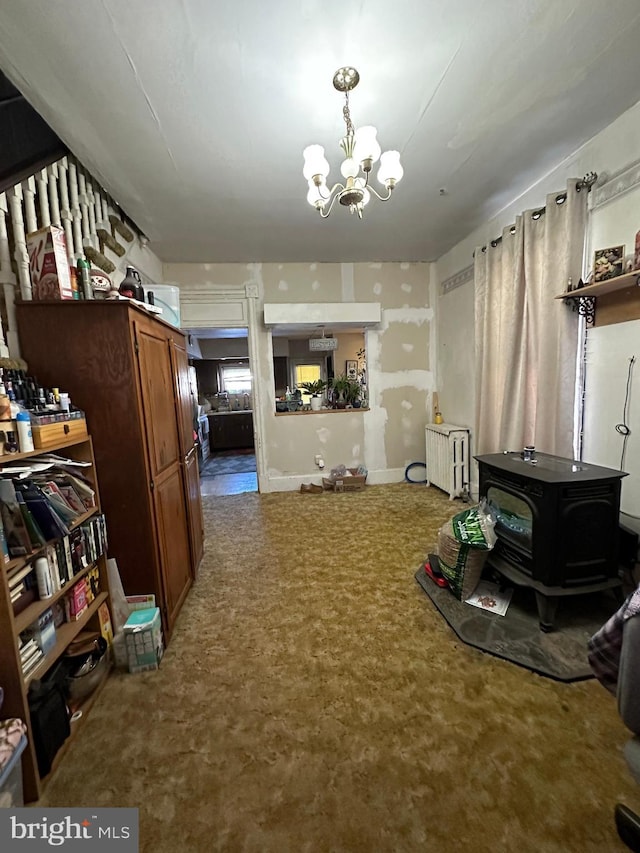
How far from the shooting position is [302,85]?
1607 millimetres

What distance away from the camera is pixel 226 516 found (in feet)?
11.7

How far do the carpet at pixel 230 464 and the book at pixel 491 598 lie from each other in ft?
12.9

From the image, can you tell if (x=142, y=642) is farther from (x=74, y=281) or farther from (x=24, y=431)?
(x=74, y=281)

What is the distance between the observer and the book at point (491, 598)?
1865mm

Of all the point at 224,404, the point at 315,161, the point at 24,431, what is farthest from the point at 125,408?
the point at 224,404

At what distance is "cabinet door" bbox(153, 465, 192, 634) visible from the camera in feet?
5.82

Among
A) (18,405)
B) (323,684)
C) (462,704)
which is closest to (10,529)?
(18,405)

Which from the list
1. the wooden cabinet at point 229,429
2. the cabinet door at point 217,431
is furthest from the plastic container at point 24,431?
the cabinet door at point 217,431

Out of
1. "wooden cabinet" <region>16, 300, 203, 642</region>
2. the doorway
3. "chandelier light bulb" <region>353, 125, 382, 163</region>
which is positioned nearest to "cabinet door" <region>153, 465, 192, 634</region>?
"wooden cabinet" <region>16, 300, 203, 642</region>

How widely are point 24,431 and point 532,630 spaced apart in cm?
239

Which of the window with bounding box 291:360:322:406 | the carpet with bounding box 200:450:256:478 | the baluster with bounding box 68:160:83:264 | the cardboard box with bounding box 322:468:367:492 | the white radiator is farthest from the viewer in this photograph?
the window with bounding box 291:360:322:406

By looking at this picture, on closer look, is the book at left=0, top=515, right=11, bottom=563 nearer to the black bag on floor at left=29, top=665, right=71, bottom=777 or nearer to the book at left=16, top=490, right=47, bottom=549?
the book at left=16, top=490, right=47, bottom=549

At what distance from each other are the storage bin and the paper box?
0.53 meters

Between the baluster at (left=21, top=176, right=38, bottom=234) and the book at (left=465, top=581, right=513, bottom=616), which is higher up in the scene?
the baluster at (left=21, top=176, right=38, bottom=234)
